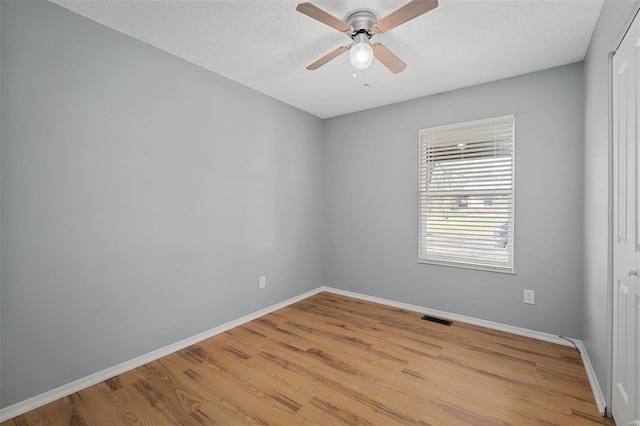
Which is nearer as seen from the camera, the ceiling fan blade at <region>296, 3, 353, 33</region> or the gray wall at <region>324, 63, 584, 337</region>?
the ceiling fan blade at <region>296, 3, 353, 33</region>

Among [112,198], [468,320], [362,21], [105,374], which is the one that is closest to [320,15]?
[362,21]

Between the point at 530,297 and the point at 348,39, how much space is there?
2902 mm

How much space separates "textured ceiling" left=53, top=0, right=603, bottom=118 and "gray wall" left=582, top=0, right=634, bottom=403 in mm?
270

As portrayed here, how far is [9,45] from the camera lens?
70.3 inches

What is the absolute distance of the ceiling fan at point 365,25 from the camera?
1.66 meters

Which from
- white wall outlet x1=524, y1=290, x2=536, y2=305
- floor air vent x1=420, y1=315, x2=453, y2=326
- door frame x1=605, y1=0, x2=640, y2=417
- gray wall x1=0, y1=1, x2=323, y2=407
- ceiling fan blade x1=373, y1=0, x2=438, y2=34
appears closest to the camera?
ceiling fan blade x1=373, y1=0, x2=438, y2=34

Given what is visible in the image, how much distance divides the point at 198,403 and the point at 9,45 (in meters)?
→ 2.48

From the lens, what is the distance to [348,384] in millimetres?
2139

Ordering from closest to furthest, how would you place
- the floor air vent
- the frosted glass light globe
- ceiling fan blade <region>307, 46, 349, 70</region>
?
the frosted glass light globe < ceiling fan blade <region>307, 46, 349, 70</region> < the floor air vent

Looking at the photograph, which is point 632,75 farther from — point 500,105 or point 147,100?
point 147,100

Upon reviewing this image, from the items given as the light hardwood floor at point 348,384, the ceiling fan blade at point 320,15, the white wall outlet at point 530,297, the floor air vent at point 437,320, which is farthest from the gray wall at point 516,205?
the ceiling fan blade at point 320,15

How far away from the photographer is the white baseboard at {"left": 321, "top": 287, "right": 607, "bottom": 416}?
6.41 ft

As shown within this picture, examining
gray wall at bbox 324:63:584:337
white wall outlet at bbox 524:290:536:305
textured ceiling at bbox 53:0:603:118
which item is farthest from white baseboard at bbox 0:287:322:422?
white wall outlet at bbox 524:290:536:305

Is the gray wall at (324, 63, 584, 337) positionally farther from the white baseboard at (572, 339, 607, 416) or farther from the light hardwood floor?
the light hardwood floor
